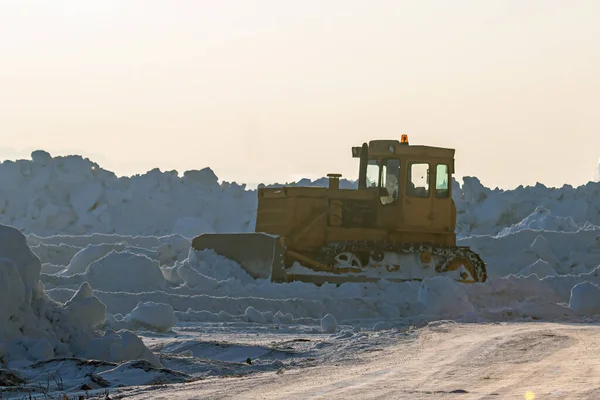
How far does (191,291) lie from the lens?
1994 centimetres

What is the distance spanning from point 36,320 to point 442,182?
12.3 metres

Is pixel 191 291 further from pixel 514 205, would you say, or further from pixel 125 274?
pixel 514 205

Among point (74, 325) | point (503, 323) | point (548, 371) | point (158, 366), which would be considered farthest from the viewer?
point (503, 323)

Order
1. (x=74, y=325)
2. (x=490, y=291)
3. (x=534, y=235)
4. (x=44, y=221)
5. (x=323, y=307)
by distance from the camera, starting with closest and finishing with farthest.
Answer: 1. (x=74, y=325)
2. (x=323, y=307)
3. (x=490, y=291)
4. (x=534, y=235)
5. (x=44, y=221)

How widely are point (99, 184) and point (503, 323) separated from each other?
2775 cm

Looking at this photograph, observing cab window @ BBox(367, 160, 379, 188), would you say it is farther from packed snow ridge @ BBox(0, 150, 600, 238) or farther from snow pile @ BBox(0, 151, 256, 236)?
snow pile @ BBox(0, 151, 256, 236)

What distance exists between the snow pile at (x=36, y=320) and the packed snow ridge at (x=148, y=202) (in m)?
28.6

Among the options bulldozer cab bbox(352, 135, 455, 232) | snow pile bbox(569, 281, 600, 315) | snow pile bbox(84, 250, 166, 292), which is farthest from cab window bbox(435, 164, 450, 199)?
snow pile bbox(84, 250, 166, 292)

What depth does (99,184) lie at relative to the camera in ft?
139

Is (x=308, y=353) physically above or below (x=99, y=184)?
below

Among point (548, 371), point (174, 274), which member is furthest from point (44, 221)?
point (548, 371)

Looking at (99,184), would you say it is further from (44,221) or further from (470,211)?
(470,211)

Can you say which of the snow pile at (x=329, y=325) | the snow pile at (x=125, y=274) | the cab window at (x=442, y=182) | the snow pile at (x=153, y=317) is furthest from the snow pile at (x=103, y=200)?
the snow pile at (x=153, y=317)

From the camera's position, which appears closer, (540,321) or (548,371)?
(548,371)
